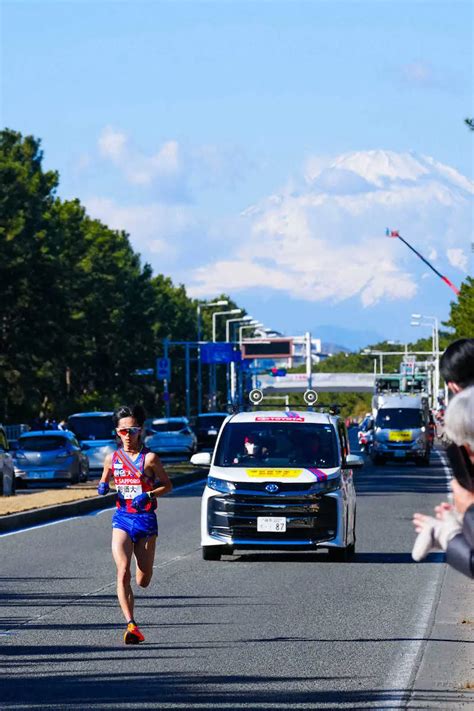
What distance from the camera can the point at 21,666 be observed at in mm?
11070

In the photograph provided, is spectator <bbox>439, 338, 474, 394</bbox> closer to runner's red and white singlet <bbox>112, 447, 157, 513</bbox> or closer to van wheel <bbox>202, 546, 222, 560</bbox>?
runner's red and white singlet <bbox>112, 447, 157, 513</bbox>

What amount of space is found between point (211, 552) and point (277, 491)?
1.08 m

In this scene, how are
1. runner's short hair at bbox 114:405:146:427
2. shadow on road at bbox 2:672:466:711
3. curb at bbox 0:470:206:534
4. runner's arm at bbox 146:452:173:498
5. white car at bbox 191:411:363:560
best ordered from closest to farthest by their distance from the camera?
1. shadow on road at bbox 2:672:466:711
2. runner's short hair at bbox 114:405:146:427
3. runner's arm at bbox 146:452:173:498
4. white car at bbox 191:411:363:560
5. curb at bbox 0:470:206:534

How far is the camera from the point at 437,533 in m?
6.23

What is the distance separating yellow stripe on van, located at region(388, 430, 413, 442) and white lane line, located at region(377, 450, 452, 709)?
39.2 m

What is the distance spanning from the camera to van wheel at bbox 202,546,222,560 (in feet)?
63.6

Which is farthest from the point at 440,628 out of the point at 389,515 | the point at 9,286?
the point at 9,286

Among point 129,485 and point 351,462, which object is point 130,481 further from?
point 351,462

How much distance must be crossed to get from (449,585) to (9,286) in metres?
53.9

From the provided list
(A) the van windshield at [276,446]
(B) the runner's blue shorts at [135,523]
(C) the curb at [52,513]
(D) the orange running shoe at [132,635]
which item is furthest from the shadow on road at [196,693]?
(C) the curb at [52,513]

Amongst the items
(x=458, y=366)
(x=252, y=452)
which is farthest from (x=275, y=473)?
(x=458, y=366)

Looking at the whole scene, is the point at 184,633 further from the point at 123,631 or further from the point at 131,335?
the point at 131,335

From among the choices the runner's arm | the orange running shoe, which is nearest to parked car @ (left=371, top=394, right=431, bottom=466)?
the runner's arm

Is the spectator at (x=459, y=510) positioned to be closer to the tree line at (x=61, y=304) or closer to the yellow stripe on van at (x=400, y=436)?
the yellow stripe on van at (x=400, y=436)
